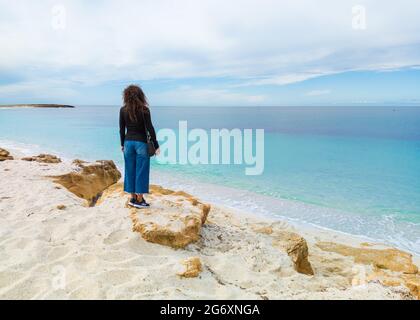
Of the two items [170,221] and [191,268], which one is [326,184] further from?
[191,268]

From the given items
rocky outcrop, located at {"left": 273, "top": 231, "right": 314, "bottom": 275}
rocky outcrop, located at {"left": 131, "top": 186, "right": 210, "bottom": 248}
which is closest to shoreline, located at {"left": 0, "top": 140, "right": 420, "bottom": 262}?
rocky outcrop, located at {"left": 273, "top": 231, "right": 314, "bottom": 275}

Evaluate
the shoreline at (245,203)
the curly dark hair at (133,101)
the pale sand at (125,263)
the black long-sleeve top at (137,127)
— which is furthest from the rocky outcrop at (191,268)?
the shoreline at (245,203)

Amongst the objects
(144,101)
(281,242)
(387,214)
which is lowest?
(387,214)

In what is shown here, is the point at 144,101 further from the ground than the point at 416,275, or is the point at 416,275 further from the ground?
the point at 144,101

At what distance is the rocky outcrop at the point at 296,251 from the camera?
16.6ft

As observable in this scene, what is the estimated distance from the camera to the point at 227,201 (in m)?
11.8

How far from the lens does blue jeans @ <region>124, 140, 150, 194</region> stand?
17.1 ft

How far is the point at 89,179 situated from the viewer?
30.8ft

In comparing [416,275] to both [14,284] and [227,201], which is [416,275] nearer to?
[14,284]

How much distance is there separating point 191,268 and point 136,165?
2.18 metres

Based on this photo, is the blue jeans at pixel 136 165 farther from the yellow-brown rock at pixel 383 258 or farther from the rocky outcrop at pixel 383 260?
the yellow-brown rock at pixel 383 258

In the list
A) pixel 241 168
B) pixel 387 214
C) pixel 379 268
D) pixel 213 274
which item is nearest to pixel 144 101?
pixel 213 274
